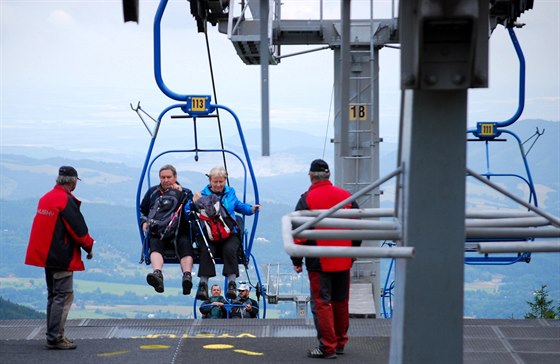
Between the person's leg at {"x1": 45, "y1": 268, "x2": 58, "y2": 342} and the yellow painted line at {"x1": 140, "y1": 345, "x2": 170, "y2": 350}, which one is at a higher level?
the person's leg at {"x1": 45, "y1": 268, "x2": 58, "y2": 342}

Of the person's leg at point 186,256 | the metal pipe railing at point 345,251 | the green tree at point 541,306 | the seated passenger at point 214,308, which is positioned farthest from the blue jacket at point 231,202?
the metal pipe railing at point 345,251

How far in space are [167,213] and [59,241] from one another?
2806 mm

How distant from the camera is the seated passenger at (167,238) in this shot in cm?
1323

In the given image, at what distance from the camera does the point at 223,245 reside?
A: 13305 millimetres

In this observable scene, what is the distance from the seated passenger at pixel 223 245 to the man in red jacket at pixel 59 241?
2.47 metres

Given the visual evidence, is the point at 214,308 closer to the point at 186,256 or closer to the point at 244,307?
the point at 244,307

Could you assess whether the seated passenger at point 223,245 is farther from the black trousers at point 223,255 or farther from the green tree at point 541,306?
the green tree at point 541,306

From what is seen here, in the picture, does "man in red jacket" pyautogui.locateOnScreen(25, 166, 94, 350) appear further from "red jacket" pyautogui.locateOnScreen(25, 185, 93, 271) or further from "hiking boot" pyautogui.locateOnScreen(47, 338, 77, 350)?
"hiking boot" pyautogui.locateOnScreen(47, 338, 77, 350)

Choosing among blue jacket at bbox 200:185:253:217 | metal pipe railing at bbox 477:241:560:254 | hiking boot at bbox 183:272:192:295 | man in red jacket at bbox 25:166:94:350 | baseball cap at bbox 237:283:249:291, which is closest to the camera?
metal pipe railing at bbox 477:241:560:254

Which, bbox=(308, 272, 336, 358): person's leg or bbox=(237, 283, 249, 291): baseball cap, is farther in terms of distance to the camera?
bbox=(237, 283, 249, 291): baseball cap

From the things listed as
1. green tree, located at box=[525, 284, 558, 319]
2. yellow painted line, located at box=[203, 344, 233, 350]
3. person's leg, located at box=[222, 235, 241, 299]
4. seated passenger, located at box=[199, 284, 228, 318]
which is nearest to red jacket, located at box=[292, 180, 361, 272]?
yellow painted line, located at box=[203, 344, 233, 350]

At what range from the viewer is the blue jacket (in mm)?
12875

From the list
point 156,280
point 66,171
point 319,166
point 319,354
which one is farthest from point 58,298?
point 319,166

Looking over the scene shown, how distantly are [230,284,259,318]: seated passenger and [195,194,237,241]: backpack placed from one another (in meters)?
1.37
